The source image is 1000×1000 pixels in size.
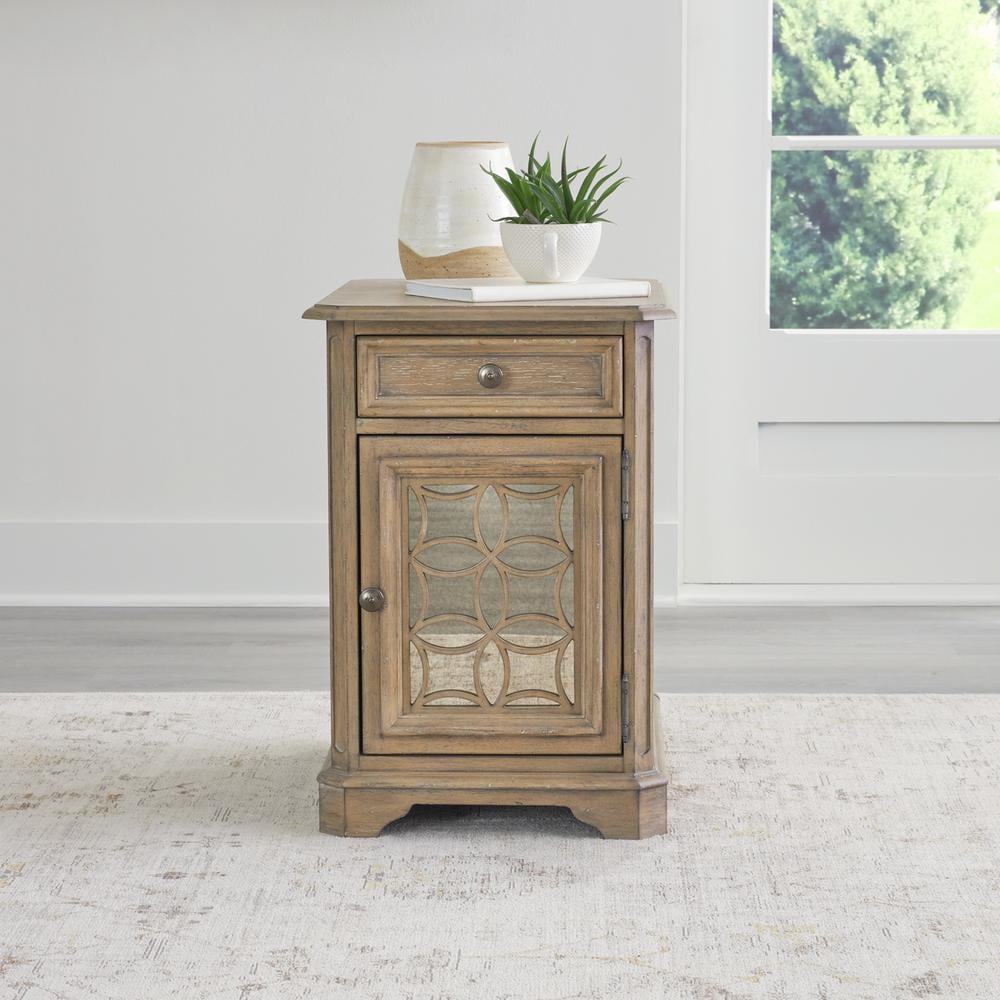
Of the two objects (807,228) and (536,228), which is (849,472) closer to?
(807,228)

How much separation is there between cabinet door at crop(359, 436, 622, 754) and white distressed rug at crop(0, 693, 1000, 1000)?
15cm

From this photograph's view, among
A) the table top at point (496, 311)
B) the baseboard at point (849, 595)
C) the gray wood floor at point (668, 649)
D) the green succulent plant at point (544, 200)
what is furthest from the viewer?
the baseboard at point (849, 595)

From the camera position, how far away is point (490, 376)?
5.91ft

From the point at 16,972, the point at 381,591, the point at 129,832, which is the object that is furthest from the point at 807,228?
the point at 16,972

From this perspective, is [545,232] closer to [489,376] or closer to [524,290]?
[524,290]

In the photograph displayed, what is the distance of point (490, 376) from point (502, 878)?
0.59m

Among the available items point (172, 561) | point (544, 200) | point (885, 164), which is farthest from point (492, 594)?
point (885, 164)

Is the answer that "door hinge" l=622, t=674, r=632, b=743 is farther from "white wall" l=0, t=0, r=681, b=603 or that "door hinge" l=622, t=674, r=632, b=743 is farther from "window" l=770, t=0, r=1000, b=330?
"window" l=770, t=0, r=1000, b=330

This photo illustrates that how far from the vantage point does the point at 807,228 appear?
126 inches

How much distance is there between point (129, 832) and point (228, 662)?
88cm

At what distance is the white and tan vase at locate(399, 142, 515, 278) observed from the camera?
1.99 m

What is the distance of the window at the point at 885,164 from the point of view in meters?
3.12
